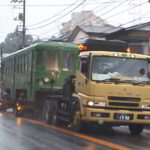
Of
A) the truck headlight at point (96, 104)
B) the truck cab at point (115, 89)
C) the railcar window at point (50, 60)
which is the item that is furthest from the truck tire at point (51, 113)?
the truck headlight at point (96, 104)

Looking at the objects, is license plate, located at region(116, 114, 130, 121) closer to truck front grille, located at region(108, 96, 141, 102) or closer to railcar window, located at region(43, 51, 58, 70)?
truck front grille, located at region(108, 96, 141, 102)

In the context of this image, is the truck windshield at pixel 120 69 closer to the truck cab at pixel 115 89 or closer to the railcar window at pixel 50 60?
the truck cab at pixel 115 89

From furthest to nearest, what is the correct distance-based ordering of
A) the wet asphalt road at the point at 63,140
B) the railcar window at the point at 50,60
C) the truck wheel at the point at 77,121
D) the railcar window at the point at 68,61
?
1. the railcar window at the point at 68,61
2. the railcar window at the point at 50,60
3. the truck wheel at the point at 77,121
4. the wet asphalt road at the point at 63,140

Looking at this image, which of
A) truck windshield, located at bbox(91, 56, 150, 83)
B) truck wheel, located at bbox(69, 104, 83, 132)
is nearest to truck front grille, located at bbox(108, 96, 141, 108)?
truck windshield, located at bbox(91, 56, 150, 83)

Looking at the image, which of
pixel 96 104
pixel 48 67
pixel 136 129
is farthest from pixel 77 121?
pixel 48 67

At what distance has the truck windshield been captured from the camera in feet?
49.8

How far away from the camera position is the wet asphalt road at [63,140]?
12.3 m

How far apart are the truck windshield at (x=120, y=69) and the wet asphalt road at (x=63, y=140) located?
1814 mm

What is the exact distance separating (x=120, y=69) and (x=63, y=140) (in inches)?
123

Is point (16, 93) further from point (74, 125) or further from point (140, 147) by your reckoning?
point (140, 147)

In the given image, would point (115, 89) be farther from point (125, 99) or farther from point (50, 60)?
point (50, 60)

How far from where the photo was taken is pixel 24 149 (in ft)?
38.7

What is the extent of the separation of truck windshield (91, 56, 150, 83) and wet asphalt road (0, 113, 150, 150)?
181 centimetres

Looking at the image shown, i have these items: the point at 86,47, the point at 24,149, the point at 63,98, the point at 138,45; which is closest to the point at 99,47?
the point at 86,47
